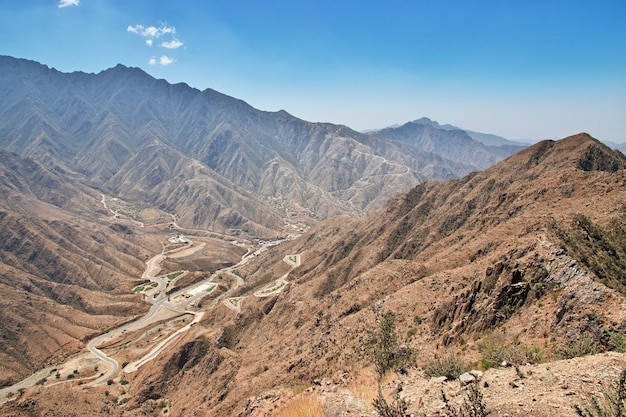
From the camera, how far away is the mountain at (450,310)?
18406mm

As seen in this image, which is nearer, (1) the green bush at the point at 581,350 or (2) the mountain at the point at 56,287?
(1) the green bush at the point at 581,350

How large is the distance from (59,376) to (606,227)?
4424 inches

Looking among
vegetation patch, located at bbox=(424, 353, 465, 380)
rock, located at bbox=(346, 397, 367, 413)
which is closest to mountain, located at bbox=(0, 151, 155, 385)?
rock, located at bbox=(346, 397, 367, 413)

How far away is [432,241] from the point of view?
267ft

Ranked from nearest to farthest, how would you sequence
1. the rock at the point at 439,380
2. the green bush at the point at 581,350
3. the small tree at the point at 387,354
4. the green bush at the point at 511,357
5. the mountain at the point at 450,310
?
the rock at the point at 439,380
the green bush at the point at 581,350
the green bush at the point at 511,357
the mountain at the point at 450,310
the small tree at the point at 387,354

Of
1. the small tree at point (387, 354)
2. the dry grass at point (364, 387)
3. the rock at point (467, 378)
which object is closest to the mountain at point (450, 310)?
the dry grass at point (364, 387)

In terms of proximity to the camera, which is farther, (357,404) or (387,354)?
(387,354)

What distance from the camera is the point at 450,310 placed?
105 ft

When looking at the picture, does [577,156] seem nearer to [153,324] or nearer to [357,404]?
[357,404]

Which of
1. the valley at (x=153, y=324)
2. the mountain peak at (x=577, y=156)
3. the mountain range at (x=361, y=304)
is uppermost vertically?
the mountain peak at (x=577, y=156)

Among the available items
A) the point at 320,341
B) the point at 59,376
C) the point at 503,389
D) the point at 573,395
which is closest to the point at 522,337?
the point at 503,389

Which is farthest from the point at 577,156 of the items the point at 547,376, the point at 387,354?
the point at 547,376

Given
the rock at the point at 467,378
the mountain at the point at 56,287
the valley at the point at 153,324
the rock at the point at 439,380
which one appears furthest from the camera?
the mountain at the point at 56,287

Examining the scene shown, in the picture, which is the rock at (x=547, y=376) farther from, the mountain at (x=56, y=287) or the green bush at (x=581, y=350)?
the mountain at (x=56, y=287)
